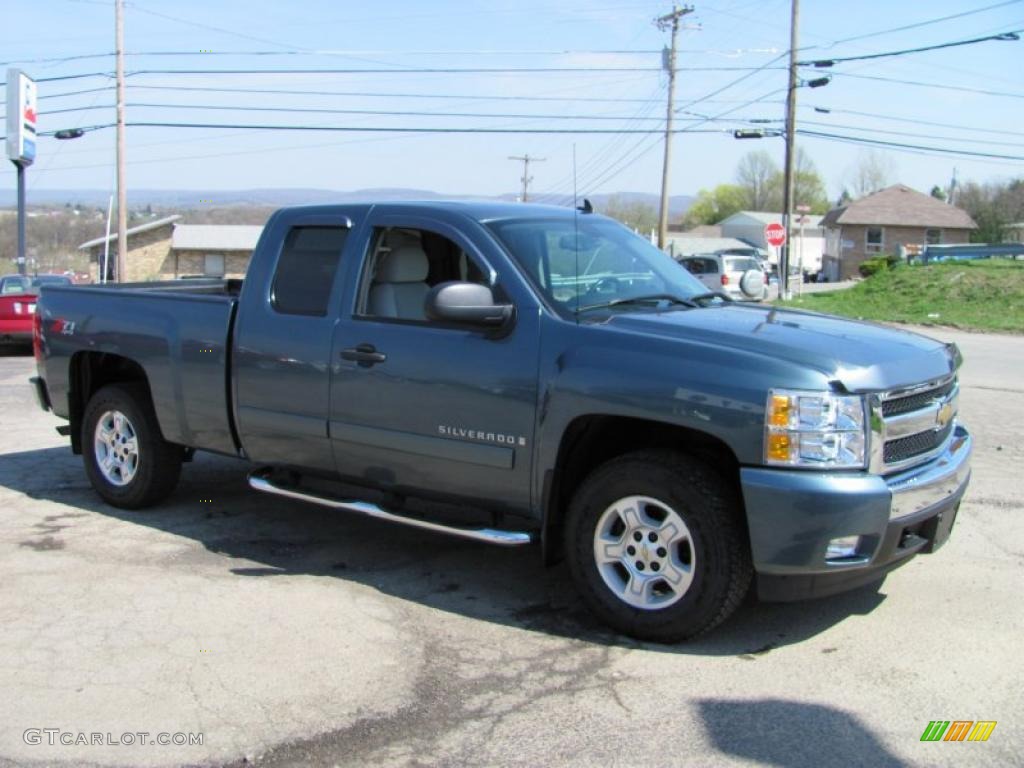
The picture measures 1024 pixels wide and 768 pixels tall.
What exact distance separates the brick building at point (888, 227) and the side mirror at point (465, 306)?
67.7 m

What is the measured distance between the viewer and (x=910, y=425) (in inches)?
172

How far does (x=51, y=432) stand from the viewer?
31.9ft

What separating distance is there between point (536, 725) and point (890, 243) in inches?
2805

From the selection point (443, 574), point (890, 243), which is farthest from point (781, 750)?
point (890, 243)

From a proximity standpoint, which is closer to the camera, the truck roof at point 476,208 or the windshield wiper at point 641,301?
the windshield wiper at point 641,301

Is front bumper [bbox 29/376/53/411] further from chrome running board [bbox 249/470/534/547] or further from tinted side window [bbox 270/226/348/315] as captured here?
tinted side window [bbox 270/226/348/315]

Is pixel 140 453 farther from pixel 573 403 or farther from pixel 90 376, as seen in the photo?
pixel 573 403

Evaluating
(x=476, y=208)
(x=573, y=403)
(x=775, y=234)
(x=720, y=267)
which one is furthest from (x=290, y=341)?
(x=720, y=267)

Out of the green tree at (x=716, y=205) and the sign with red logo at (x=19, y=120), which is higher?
the green tree at (x=716, y=205)

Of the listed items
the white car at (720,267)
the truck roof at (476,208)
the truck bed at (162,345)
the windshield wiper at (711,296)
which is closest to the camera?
the truck roof at (476,208)

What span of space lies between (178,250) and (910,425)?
226 feet

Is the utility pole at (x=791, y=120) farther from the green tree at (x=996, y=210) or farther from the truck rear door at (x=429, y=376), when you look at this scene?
the green tree at (x=996, y=210)

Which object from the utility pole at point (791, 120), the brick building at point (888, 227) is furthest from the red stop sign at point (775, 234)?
the brick building at point (888, 227)

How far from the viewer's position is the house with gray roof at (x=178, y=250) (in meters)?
67.2
